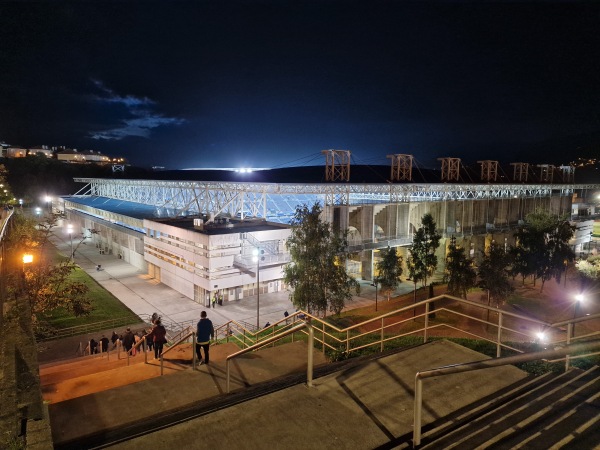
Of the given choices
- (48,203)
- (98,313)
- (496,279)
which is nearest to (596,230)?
(496,279)

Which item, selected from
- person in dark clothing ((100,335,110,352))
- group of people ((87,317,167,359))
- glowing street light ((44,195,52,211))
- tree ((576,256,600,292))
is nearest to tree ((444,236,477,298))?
tree ((576,256,600,292))

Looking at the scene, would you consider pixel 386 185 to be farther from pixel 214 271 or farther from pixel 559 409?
pixel 559 409

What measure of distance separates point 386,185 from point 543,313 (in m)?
15.0

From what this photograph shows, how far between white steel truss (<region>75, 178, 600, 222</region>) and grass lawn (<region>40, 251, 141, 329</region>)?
9646mm

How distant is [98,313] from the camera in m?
23.7

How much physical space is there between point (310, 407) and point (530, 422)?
2375 millimetres

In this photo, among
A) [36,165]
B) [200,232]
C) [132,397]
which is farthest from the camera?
[36,165]

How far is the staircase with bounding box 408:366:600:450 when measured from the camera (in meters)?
3.71

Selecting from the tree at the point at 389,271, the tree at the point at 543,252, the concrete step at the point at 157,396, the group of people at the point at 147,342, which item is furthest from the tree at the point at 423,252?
the concrete step at the point at 157,396

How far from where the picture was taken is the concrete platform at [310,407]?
4.38 meters

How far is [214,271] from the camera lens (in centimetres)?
2625

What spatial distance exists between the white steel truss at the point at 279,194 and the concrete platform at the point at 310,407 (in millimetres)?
24502

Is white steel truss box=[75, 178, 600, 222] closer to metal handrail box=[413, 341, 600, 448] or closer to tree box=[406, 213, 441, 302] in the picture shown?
tree box=[406, 213, 441, 302]

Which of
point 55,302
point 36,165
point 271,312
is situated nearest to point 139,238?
point 271,312
